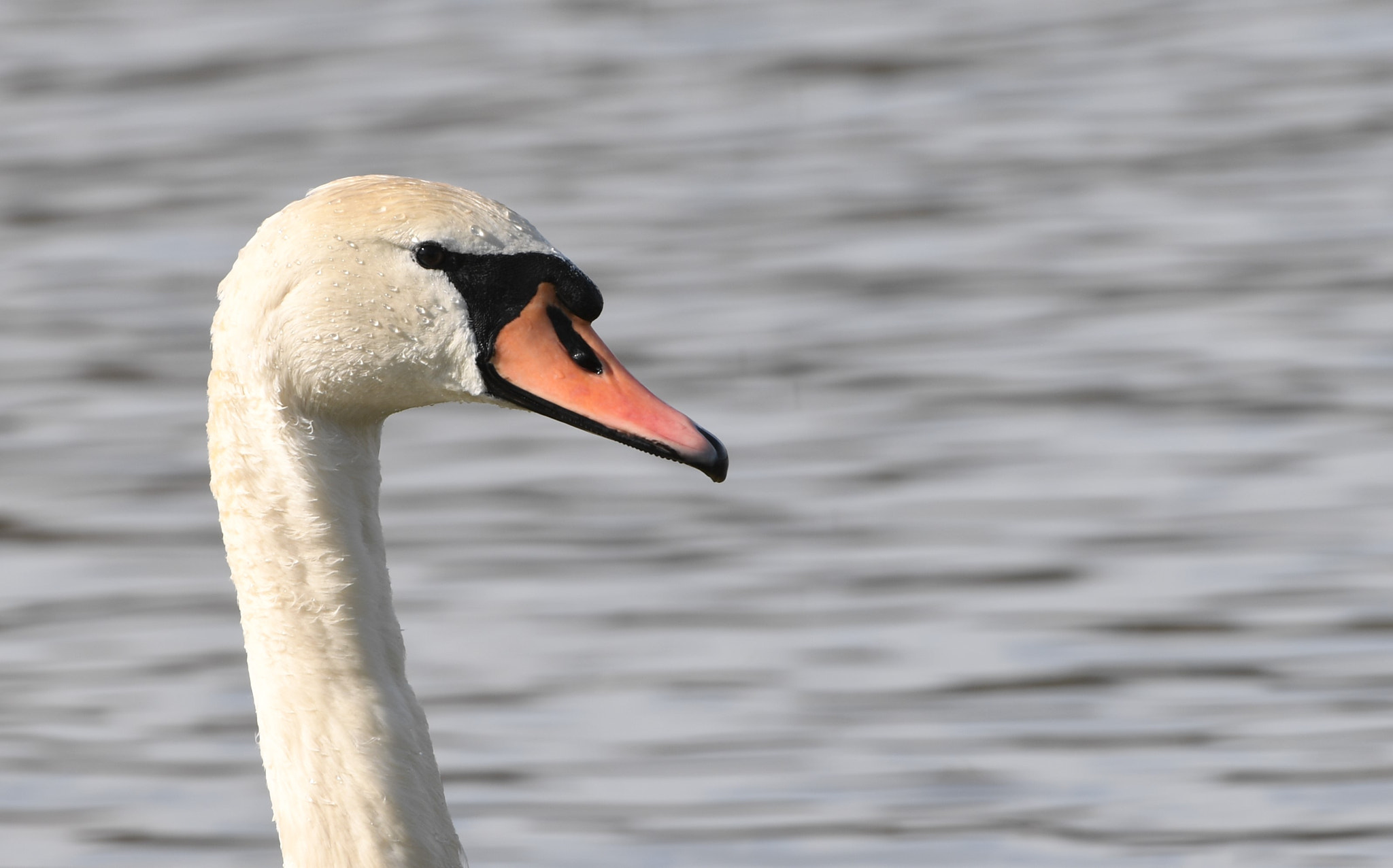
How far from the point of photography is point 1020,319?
10969mm

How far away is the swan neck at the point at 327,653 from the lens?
466cm

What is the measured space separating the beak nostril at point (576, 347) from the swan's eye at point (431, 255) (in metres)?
0.21

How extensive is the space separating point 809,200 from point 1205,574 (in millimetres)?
4948

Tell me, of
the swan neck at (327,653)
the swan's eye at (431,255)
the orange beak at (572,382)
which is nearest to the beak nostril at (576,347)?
the orange beak at (572,382)

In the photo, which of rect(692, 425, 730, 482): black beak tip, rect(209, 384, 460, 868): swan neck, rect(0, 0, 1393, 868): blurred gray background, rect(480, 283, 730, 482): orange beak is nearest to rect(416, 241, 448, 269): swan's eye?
rect(480, 283, 730, 482): orange beak

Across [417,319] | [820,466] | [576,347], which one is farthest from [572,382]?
[820,466]

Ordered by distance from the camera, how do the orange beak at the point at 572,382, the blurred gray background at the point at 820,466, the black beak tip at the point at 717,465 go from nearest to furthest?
the black beak tip at the point at 717,465 < the orange beak at the point at 572,382 < the blurred gray background at the point at 820,466

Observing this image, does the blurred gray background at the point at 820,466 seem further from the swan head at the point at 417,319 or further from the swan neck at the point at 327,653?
the swan head at the point at 417,319

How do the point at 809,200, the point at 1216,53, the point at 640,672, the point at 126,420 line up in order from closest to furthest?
the point at 640,672 → the point at 126,420 → the point at 809,200 → the point at 1216,53

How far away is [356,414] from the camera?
4.66 metres

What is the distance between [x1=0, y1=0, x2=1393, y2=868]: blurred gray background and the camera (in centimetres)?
724

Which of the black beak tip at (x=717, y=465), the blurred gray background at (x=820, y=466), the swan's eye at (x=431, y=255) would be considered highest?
the swan's eye at (x=431, y=255)

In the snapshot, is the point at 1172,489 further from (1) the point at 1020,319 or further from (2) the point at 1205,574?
(1) the point at 1020,319

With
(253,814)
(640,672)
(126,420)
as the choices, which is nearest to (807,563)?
(640,672)
